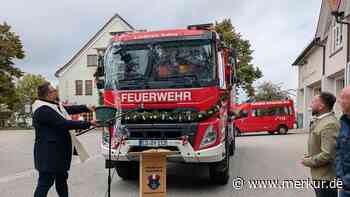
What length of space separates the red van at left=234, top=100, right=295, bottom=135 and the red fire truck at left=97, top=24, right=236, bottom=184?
17856 mm

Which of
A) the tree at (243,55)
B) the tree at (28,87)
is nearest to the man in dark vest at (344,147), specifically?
the tree at (243,55)

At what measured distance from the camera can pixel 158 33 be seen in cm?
654

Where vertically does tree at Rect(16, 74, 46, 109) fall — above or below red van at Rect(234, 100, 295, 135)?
above

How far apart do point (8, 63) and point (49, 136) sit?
32.3 meters

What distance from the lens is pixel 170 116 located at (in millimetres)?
5852

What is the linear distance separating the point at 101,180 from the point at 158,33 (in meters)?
3.38

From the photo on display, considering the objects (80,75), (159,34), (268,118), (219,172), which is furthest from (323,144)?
(80,75)

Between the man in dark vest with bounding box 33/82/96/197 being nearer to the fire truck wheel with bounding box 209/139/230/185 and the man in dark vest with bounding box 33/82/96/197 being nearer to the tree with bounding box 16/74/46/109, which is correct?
the fire truck wheel with bounding box 209/139/230/185

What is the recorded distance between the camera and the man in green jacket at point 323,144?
320 cm

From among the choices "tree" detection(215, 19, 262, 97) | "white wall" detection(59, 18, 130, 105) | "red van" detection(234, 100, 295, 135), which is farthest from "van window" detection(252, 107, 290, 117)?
"white wall" detection(59, 18, 130, 105)

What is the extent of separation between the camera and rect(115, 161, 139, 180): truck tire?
6978mm

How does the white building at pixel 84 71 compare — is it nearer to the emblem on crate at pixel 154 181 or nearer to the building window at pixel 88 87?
the building window at pixel 88 87

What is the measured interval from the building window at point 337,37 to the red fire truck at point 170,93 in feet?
37.9

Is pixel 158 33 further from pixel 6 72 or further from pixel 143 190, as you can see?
pixel 6 72
